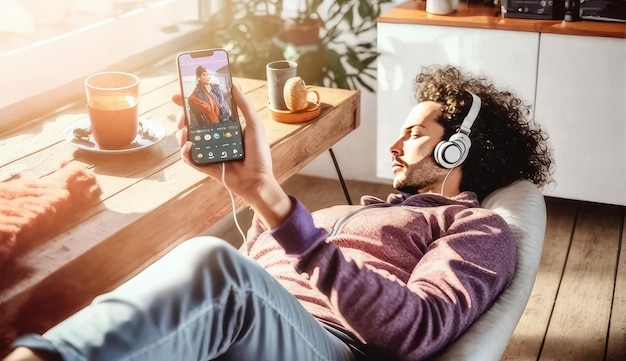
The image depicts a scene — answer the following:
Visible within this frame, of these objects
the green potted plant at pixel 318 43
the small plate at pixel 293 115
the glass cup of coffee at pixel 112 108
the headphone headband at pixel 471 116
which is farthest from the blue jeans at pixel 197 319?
the green potted plant at pixel 318 43

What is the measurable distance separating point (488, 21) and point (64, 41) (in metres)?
1.40

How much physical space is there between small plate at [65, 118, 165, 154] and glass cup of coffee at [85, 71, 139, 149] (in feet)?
0.06

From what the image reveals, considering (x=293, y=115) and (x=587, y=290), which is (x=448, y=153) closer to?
(x=293, y=115)

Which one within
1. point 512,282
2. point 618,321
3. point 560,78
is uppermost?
point 560,78

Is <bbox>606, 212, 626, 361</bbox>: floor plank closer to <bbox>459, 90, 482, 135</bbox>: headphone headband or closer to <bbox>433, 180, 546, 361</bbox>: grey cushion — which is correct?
<bbox>433, 180, 546, 361</bbox>: grey cushion

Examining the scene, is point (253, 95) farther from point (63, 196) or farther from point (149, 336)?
point (149, 336)

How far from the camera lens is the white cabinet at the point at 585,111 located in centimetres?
258

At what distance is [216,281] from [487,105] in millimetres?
921

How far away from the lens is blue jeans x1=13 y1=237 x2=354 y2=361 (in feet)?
3.42

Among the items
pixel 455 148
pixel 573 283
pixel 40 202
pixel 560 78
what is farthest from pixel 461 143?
pixel 560 78

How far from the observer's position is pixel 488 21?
2.69m

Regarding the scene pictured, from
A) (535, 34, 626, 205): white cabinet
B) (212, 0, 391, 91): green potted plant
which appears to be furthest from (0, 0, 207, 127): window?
(535, 34, 626, 205): white cabinet

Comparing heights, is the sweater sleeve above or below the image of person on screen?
below

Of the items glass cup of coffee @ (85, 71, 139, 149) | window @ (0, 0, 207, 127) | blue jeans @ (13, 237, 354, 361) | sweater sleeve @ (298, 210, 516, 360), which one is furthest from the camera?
window @ (0, 0, 207, 127)
